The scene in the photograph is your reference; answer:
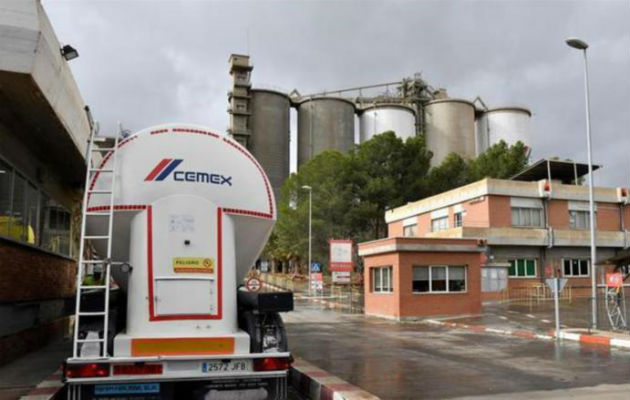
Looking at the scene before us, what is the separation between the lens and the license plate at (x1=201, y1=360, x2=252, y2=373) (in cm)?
631

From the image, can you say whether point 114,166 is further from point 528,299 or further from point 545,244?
point 545,244

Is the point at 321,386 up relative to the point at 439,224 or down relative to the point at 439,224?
down

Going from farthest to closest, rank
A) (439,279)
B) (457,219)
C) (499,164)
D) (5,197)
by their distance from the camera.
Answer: (499,164)
(457,219)
(439,279)
(5,197)

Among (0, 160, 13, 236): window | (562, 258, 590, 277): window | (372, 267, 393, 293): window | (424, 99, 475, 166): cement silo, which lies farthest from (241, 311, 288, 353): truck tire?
(424, 99, 475, 166): cement silo

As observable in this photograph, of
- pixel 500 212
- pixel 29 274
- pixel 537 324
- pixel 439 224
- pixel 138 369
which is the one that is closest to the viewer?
pixel 138 369

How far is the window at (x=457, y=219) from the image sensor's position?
1616 inches

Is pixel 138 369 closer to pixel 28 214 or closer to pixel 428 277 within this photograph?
pixel 28 214

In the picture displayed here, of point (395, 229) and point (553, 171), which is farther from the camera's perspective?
point (395, 229)

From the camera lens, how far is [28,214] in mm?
11617

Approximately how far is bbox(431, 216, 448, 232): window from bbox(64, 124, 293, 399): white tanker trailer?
36956 millimetres

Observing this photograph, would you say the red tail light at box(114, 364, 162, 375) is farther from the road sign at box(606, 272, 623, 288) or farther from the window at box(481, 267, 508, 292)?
the window at box(481, 267, 508, 292)

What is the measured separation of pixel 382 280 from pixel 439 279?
2719 mm

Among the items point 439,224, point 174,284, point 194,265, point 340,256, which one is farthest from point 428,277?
point 174,284

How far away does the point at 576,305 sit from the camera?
98.4ft
